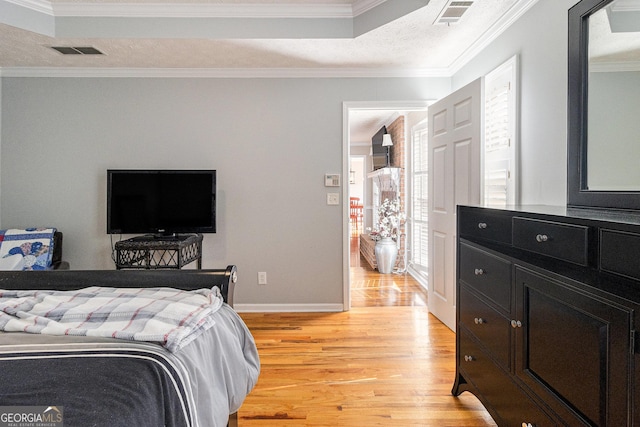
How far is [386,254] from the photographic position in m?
5.87

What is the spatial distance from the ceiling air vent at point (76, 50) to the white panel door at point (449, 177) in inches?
123

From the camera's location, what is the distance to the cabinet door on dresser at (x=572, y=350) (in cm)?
110

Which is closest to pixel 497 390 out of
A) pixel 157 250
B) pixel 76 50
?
pixel 157 250

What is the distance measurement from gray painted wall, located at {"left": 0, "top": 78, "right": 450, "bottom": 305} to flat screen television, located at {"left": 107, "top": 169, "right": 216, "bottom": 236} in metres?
0.29

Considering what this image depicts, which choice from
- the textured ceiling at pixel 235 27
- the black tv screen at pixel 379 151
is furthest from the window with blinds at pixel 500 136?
the black tv screen at pixel 379 151

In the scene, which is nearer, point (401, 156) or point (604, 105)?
point (604, 105)

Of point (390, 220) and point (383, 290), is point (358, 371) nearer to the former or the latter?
point (383, 290)

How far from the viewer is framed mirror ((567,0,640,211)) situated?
1636 mm

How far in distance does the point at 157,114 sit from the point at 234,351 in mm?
3120

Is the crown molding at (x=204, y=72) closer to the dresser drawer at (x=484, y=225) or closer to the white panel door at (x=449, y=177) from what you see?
the white panel door at (x=449, y=177)

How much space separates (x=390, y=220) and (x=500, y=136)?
313 centimetres

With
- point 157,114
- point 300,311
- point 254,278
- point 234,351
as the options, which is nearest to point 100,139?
point 157,114

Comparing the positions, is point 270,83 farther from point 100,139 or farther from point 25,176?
point 25,176

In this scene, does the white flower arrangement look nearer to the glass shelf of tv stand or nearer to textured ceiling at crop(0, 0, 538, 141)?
textured ceiling at crop(0, 0, 538, 141)
